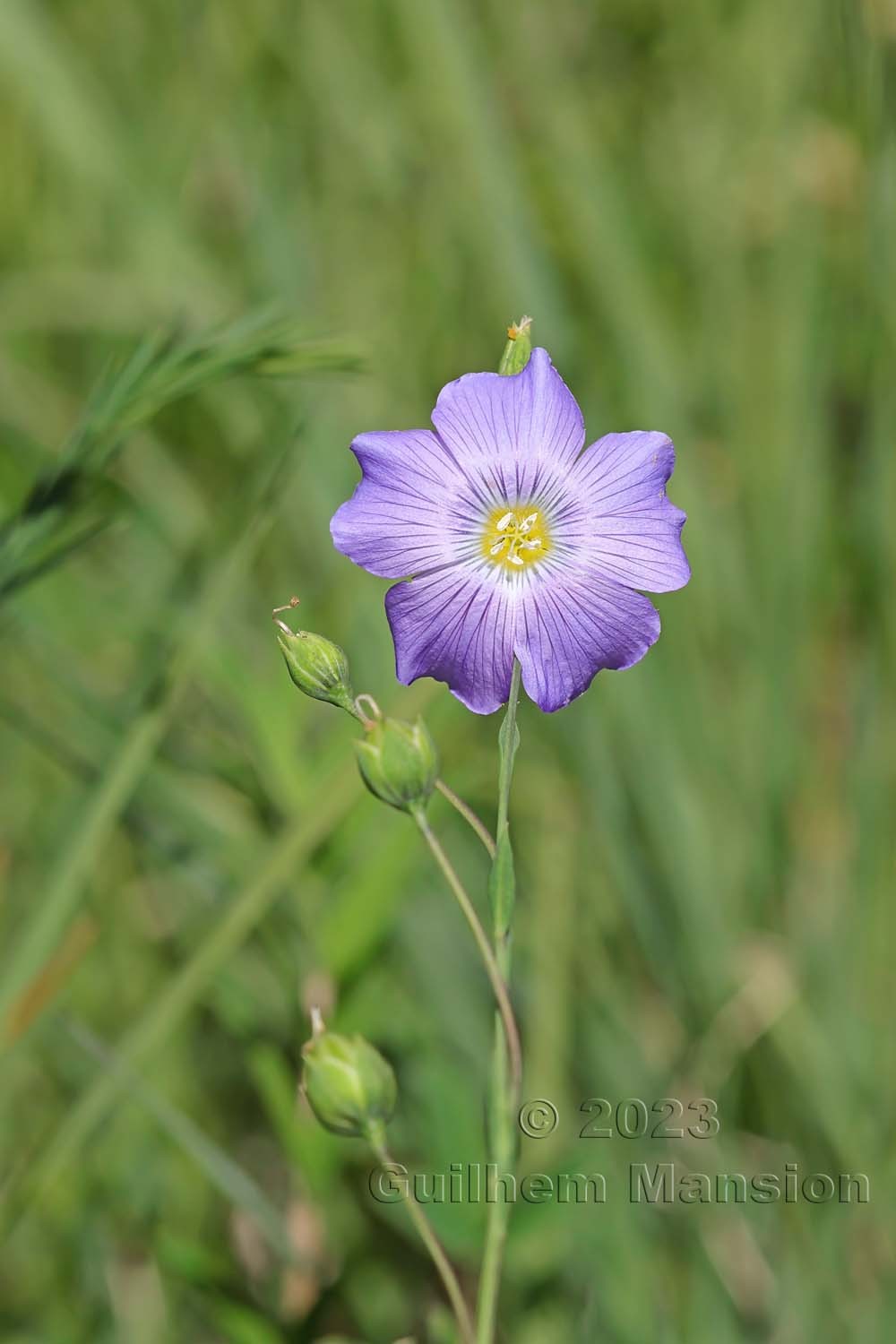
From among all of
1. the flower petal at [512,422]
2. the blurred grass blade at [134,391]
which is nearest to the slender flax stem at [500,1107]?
the flower petal at [512,422]

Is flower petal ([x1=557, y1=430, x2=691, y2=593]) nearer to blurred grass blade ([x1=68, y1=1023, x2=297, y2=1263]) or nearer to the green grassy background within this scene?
the green grassy background

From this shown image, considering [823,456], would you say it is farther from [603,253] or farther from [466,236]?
[466,236]

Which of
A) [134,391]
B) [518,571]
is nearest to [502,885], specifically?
[518,571]

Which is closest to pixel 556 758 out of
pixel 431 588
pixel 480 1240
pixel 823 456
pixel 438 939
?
pixel 438 939

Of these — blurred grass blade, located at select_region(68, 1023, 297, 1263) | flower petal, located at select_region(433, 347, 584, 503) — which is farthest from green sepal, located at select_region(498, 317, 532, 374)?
blurred grass blade, located at select_region(68, 1023, 297, 1263)

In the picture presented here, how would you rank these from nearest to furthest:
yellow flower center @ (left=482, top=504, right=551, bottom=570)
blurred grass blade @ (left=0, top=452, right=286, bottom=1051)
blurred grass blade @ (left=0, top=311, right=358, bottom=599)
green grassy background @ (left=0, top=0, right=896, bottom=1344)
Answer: yellow flower center @ (left=482, top=504, right=551, bottom=570), blurred grass blade @ (left=0, top=311, right=358, bottom=599), blurred grass blade @ (left=0, top=452, right=286, bottom=1051), green grassy background @ (left=0, top=0, right=896, bottom=1344)
